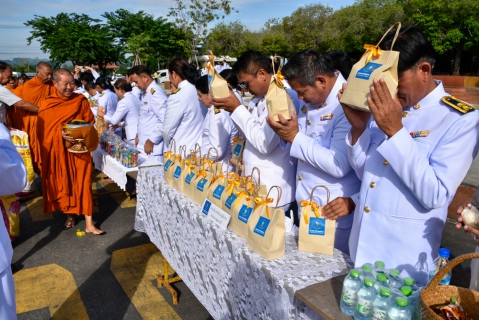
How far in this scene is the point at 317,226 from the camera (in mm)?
1658

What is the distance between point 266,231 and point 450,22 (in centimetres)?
2804

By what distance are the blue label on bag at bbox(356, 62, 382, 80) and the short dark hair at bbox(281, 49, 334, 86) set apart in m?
0.59

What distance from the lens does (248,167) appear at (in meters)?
2.42

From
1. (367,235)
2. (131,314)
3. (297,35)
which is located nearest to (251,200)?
(367,235)

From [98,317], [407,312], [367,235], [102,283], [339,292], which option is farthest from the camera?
[102,283]

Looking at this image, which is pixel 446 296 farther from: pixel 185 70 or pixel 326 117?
pixel 185 70

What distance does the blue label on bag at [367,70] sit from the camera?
1.25 meters

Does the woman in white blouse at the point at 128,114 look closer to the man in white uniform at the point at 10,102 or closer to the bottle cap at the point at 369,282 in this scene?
the man in white uniform at the point at 10,102

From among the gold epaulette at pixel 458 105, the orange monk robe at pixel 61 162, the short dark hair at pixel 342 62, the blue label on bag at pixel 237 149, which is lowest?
the orange monk robe at pixel 61 162

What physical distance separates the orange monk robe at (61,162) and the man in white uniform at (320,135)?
2.90 m

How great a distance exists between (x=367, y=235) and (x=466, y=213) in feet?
1.24

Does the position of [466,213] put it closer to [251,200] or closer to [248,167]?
[251,200]

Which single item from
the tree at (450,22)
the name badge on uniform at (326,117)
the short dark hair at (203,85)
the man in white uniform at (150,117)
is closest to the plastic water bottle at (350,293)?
the name badge on uniform at (326,117)

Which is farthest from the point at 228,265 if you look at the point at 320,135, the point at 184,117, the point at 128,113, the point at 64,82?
the point at 128,113
